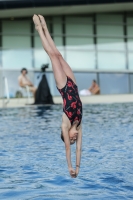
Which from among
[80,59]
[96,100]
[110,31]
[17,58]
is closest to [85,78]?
[80,59]

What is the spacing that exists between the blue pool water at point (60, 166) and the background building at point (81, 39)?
1916cm

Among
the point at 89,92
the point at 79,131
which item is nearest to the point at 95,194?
the point at 79,131

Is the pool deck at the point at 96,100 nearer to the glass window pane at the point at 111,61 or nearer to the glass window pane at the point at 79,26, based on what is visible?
the glass window pane at the point at 111,61

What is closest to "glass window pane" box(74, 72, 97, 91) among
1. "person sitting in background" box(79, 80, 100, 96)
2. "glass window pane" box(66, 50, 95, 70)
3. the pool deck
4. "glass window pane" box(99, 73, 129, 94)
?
"glass window pane" box(66, 50, 95, 70)

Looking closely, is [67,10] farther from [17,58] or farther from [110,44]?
[17,58]

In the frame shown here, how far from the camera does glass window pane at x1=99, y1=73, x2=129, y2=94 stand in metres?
29.2

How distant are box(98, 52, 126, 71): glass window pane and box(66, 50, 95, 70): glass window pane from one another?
49cm

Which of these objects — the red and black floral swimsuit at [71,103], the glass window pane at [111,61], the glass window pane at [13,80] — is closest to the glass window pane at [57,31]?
the glass window pane at [111,61]

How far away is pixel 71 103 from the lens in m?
5.06

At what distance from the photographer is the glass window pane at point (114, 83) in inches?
1149

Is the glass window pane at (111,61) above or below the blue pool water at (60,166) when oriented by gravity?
above

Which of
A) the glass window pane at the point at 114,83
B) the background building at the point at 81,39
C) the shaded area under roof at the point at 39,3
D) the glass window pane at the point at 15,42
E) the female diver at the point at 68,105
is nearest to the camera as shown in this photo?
the female diver at the point at 68,105

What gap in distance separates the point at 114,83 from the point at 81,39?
3.22 metres

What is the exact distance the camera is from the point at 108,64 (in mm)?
30016
